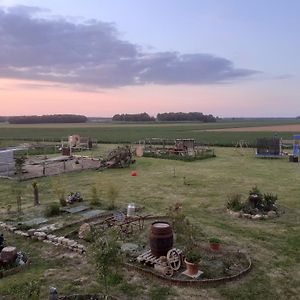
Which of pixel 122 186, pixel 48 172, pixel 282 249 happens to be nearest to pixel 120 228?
pixel 282 249

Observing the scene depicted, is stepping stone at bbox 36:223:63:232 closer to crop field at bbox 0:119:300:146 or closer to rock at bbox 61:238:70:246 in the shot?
rock at bbox 61:238:70:246

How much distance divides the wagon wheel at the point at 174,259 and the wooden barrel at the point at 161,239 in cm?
45

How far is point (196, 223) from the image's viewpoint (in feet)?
49.8

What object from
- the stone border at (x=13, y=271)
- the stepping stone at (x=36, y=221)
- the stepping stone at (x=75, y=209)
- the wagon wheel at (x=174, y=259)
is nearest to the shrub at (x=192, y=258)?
the wagon wheel at (x=174, y=259)

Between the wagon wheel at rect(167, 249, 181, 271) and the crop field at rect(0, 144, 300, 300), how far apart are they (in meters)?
0.73

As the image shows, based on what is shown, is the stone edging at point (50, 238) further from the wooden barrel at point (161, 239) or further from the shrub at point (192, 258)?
the shrub at point (192, 258)

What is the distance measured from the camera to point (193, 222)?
1532 centimetres

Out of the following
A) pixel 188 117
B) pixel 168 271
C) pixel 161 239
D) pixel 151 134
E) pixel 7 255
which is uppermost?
pixel 188 117

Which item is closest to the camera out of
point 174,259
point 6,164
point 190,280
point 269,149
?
point 190,280

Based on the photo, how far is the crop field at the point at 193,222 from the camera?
9602mm

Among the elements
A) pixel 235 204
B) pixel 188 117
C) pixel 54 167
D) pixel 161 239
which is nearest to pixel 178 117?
pixel 188 117

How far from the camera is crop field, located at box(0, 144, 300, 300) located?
960cm

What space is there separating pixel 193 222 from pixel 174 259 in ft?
16.0

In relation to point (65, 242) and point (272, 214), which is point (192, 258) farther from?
point (272, 214)
